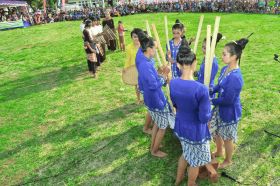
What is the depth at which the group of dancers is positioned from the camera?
423cm

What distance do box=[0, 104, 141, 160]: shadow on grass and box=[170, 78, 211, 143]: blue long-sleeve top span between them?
3.55m

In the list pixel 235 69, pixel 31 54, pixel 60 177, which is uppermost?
pixel 235 69

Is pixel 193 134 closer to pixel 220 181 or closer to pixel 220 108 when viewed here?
pixel 220 108

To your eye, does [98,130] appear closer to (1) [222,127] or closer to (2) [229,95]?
(1) [222,127]

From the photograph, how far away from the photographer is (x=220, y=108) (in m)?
5.15

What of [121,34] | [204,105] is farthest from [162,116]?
[121,34]

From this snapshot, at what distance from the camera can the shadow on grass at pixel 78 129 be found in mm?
7309

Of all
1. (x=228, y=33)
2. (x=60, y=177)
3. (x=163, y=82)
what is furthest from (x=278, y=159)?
(x=228, y=33)

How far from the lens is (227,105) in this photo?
4.98 meters

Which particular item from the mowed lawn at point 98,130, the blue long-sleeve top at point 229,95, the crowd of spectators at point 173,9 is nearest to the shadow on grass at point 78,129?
the mowed lawn at point 98,130

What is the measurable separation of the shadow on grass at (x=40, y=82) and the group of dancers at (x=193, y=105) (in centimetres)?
662

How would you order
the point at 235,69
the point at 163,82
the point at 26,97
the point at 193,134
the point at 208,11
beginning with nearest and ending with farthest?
the point at 193,134
the point at 235,69
the point at 163,82
the point at 26,97
the point at 208,11

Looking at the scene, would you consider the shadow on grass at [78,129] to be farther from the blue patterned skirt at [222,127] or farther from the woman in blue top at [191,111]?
the woman in blue top at [191,111]

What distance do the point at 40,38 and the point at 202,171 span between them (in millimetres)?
19598
